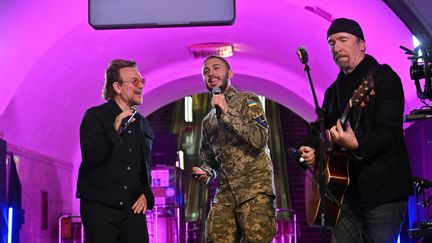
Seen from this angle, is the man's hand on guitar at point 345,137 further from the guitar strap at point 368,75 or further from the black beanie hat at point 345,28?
the black beanie hat at point 345,28

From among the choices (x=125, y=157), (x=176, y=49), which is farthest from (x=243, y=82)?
(x=125, y=157)

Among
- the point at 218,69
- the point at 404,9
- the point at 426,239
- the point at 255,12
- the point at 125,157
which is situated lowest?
the point at 426,239

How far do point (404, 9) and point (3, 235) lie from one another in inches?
215

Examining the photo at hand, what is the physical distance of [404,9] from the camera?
19.8ft

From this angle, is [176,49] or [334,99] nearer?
[334,99]

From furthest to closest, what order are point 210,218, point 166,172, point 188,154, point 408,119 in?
point 188,154 → point 166,172 → point 408,119 → point 210,218

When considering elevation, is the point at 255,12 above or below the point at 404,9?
above

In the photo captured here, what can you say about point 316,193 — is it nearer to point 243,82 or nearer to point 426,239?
point 426,239

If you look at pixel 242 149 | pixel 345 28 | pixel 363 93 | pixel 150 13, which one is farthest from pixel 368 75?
pixel 150 13

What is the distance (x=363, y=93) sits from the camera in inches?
151

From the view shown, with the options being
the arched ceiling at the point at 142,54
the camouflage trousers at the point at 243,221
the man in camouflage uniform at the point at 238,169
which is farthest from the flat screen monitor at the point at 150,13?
the camouflage trousers at the point at 243,221

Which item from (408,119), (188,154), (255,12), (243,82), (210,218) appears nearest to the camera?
(210,218)

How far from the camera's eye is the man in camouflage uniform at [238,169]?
503cm

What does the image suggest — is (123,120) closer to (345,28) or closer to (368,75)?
(345,28)
